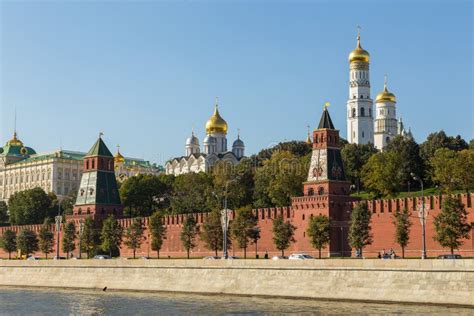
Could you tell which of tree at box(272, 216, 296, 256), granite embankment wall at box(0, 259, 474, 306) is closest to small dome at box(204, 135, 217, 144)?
tree at box(272, 216, 296, 256)

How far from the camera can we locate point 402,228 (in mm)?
68688

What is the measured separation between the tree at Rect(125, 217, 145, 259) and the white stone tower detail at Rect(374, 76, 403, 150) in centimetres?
7215

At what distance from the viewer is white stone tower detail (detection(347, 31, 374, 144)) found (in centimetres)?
14250

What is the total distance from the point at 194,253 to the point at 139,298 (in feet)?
92.7

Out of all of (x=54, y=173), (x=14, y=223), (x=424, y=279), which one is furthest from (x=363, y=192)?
(x=54, y=173)

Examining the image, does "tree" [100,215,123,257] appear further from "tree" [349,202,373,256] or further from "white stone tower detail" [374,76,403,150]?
"white stone tower detail" [374,76,403,150]

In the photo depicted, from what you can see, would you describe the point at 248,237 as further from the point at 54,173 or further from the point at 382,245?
the point at 54,173

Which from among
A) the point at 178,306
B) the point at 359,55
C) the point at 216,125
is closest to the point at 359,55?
the point at 359,55

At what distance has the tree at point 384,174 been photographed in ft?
320

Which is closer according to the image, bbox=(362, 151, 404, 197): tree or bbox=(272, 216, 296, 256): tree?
bbox=(272, 216, 296, 256): tree

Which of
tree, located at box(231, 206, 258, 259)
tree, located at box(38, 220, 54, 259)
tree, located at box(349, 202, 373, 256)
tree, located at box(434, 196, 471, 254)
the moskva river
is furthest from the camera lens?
tree, located at box(38, 220, 54, 259)

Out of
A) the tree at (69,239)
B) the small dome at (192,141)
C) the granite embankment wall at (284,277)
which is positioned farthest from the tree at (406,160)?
the small dome at (192,141)

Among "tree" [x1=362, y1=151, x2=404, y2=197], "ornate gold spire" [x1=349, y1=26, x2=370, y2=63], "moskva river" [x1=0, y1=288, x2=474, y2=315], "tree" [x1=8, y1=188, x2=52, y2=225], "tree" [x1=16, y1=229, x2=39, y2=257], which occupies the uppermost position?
"ornate gold spire" [x1=349, y1=26, x2=370, y2=63]

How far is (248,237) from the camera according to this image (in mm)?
80250
